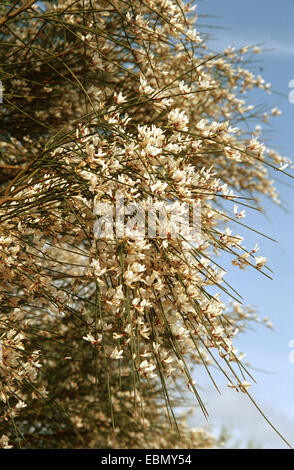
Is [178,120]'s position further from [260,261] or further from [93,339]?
[93,339]

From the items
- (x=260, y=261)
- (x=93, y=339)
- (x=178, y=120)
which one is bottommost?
(x=93, y=339)

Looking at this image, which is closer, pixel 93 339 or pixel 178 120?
pixel 93 339

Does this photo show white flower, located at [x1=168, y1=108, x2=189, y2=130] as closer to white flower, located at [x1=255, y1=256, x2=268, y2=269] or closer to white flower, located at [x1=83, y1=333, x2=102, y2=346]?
white flower, located at [x1=255, y1=256, x2=268, y2=269]

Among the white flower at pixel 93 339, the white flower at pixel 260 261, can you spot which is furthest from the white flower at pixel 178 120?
the white flower at pixel 93 339

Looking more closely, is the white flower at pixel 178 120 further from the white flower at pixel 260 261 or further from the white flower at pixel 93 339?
the white flower at pixel 93 339

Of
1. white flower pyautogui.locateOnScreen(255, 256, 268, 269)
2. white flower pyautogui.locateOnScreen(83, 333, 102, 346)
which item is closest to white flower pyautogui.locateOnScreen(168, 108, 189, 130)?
white flower pyautogui.locateOnScreen(255, 256, 268, 269)

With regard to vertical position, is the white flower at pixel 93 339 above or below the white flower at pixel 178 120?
below

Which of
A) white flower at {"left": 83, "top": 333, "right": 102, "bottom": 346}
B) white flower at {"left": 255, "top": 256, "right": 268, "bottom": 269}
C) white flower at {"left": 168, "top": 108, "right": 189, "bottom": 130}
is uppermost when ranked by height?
white flower at {"left": 168, "top": 108, "right": 189, "bottom": 130}

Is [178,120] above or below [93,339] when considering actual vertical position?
above

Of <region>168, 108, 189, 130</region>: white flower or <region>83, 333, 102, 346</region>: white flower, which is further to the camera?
<region>168, 108, 189, 130</region>: white flower

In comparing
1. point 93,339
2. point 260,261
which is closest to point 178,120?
point 260,261

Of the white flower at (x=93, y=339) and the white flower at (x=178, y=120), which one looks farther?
the white flower at (x=178, y=120)

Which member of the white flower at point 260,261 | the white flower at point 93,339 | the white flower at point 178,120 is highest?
the white flower at point 178,120
